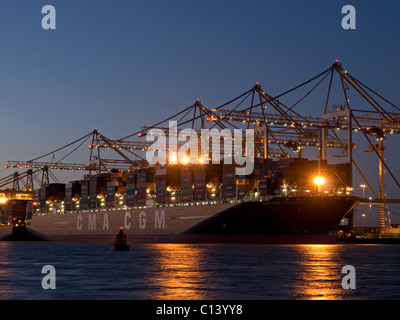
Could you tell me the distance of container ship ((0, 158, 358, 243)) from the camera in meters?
63.6

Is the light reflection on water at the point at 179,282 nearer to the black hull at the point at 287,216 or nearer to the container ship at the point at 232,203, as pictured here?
the black hull at the point at 287,216

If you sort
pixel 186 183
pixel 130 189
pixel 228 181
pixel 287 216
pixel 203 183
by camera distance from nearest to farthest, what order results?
1. pixel 287 216
2. pixel 228 181
3. pixel 203 183
4. pixel 186 183
5. pixel 130 189

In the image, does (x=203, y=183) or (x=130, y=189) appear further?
(x=130, y=189)

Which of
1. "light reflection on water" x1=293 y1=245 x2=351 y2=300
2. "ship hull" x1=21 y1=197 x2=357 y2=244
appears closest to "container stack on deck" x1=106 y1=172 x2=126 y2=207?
"ship hull" x1=21 y1=197 x2=357 y2=244

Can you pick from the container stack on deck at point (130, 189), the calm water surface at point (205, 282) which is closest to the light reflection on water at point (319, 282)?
the calm water surface at point (205, 282)

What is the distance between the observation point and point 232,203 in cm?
6500

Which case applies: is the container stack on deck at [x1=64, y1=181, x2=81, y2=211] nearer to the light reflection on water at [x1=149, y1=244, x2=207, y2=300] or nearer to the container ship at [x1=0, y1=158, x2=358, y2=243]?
the container ship at [x1=0, y1=158, x2=358, y2=243]

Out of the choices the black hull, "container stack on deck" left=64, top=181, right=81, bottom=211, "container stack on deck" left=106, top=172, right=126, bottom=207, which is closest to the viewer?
the black hull

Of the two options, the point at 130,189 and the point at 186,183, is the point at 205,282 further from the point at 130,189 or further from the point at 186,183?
the point at 130,189

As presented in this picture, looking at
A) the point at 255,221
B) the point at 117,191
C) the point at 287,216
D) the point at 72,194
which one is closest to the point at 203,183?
the point at 255,221

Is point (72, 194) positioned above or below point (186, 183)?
below

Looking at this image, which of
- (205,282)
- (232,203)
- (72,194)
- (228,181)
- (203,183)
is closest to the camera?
(205,282)

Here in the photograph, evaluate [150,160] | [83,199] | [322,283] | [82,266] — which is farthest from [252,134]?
[322,283]
